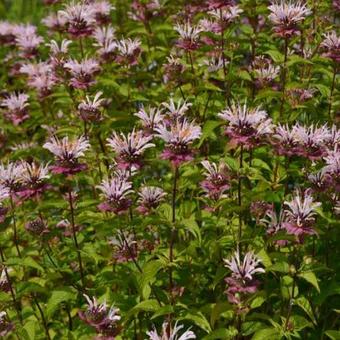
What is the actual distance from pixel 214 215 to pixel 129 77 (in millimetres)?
1060

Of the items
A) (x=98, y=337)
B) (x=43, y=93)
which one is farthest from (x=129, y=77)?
(x=98, y=337)

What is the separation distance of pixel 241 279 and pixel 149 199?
609 millimetres

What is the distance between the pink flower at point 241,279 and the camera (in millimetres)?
2494

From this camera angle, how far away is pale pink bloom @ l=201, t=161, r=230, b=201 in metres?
2.80

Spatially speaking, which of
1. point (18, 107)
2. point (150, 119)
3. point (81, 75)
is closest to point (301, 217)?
point (150, 119)

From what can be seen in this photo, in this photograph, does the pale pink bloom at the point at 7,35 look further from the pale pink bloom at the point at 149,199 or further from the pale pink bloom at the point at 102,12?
the pale pink bloom at the point at 149,199

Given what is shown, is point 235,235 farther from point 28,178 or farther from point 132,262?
point 28,178

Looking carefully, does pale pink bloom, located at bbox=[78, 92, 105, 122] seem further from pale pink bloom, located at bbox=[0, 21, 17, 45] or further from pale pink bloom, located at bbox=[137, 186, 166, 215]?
pale pink bloom, located at bbox=[0, 21, 17, 45]

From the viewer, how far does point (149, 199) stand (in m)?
2.94

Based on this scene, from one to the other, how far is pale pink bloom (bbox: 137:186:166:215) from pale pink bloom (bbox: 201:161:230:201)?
0.20 m

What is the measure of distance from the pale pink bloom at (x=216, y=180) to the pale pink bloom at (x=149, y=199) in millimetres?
200

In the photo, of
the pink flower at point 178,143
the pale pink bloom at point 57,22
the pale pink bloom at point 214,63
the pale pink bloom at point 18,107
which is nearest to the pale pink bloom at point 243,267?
the pink flower at point 178,143

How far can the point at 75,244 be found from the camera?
2.98 metres

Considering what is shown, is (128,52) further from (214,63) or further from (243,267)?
(243,267)
